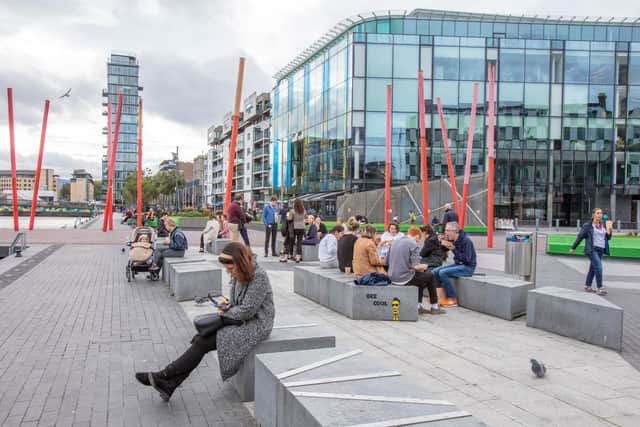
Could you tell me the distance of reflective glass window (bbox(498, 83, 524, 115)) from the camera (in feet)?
151

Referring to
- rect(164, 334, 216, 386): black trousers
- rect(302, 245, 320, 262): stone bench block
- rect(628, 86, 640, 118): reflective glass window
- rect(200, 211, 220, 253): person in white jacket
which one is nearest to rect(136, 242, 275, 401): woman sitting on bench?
rect(164, 334, 216, 386): black trousers

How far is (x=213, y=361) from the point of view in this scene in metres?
5.99

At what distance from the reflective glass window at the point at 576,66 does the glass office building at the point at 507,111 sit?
0.28ft

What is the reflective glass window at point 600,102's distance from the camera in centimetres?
4616

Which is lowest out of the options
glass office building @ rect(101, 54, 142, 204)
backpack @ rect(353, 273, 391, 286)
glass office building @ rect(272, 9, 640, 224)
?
backpack @ rect(353, 273, 391, 286)

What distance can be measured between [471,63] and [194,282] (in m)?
41.5

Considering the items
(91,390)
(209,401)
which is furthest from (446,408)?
(91,390)

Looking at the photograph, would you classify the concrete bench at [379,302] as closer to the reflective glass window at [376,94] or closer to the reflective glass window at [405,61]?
the reflective glass window at [376,94]

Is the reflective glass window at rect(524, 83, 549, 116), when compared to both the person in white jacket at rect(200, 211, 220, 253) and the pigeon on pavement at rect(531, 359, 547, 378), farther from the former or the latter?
the pigeon on pavement at rect(531, 359, 547, 378)

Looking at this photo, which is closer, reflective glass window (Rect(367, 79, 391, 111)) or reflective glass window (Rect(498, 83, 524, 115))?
reflective glass window (Rect(367, 79, 391, 111))

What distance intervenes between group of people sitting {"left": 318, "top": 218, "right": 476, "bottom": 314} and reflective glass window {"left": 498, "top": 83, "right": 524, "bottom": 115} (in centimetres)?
3936

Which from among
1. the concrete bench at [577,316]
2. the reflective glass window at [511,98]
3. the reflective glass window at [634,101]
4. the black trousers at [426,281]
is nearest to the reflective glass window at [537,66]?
the reflective glass window at [511,98]

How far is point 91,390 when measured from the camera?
4.95 m

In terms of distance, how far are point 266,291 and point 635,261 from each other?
17.7m
